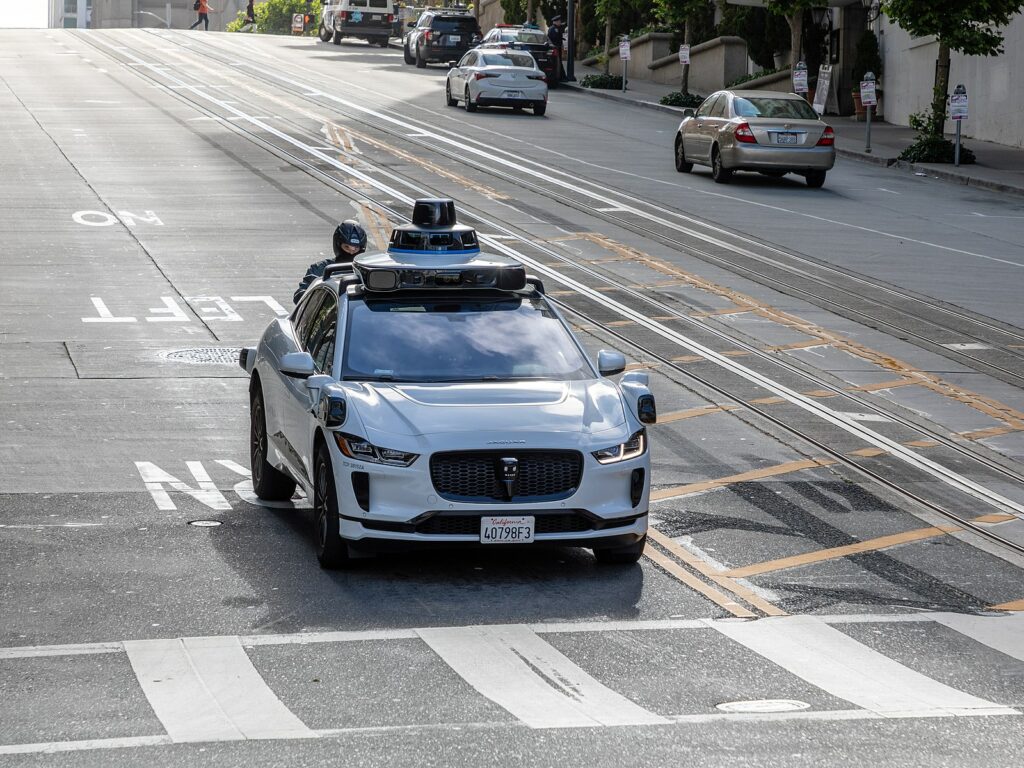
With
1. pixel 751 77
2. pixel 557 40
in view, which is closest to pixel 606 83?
pixel 557 40

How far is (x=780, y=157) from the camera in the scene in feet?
99.6

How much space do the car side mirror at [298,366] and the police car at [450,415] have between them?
11 mm

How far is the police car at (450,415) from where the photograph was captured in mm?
9000

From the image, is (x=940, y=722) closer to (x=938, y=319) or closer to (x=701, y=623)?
(x=701, y=623)

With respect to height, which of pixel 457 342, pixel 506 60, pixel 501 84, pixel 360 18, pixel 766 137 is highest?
pixel 360 18

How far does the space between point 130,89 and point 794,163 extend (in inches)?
814

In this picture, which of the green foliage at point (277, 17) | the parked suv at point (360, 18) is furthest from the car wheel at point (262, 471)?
the green foliage at point (277, 17)

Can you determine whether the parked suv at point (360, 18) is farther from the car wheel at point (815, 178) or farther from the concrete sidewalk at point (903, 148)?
the car wheel at point (815, 178)

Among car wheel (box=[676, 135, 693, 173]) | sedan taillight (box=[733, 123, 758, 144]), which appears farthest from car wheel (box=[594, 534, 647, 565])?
car wheel (box=[676, 135, 693, 173])

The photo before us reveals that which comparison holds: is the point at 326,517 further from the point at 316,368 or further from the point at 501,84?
the point at 501,84

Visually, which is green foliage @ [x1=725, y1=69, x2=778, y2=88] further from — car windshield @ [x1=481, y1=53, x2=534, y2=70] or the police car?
the police car

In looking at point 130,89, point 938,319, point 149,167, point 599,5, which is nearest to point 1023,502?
point 938,319

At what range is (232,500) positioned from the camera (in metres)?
11.2

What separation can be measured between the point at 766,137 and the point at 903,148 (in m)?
9.17
